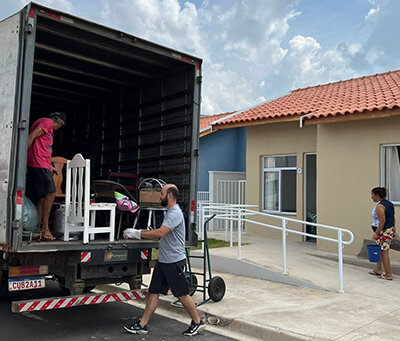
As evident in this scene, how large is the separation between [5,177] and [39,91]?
3.85 meters

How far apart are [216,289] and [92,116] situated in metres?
4.27

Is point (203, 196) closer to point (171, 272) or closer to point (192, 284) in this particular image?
point (192, 284)

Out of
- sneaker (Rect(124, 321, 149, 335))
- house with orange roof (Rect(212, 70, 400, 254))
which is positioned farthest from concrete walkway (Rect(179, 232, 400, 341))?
house with orange roof (Rect(212, 70, 400, 254))

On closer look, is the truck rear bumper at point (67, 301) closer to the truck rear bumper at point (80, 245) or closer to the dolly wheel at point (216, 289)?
the truck rear bumper at point (80, 245)

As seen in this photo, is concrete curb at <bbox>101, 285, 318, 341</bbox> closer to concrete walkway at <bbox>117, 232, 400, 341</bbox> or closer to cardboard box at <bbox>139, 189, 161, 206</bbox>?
concrete walkway at <bbox>117, 232, 400, 341</bbox>

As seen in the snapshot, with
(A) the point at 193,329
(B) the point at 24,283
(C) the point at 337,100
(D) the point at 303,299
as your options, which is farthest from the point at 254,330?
(C) the point at 337,100

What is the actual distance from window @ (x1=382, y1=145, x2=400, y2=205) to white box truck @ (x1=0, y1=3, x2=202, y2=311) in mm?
4869

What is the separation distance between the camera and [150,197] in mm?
7109

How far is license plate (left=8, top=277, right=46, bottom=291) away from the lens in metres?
5.38

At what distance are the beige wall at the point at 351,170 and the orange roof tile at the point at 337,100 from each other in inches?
18.9

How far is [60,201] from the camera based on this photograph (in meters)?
7.18

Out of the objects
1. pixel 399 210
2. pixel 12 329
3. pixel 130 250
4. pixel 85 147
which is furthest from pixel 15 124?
pixel 399 210

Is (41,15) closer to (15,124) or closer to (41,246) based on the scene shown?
(15,124)

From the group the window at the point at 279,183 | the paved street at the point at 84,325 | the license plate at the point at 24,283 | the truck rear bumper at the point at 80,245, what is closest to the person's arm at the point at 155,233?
the truck rear bumper at the point at 80,245
